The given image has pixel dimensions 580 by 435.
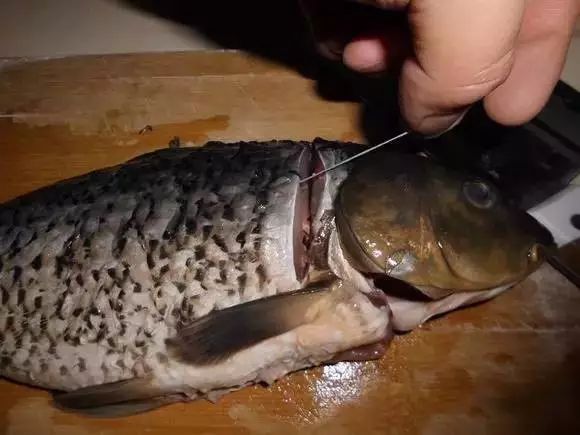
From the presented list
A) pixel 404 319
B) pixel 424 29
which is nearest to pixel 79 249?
pixel 404 319

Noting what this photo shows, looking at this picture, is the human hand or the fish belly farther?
the fish belly

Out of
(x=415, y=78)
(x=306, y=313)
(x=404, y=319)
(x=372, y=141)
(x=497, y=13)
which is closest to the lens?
(x=497, y=13)

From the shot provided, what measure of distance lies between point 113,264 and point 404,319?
0.47 meters

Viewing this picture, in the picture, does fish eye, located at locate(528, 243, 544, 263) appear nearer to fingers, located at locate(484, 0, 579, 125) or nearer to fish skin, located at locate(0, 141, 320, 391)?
fingers, located at locate(484, 0, 579, 125)

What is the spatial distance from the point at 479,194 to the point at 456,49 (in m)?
0.39

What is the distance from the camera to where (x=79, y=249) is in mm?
1213

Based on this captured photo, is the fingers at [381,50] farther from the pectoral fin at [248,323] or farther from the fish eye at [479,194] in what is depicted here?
the pectoral fin at [248,323]

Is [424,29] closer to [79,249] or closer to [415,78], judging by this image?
[415,78]

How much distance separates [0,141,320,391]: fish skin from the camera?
1.17 m

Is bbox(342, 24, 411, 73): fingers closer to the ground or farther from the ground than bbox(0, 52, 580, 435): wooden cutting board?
farther from the ground

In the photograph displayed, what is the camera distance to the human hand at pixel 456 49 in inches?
32.8

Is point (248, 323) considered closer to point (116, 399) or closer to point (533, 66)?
point (116, 399)

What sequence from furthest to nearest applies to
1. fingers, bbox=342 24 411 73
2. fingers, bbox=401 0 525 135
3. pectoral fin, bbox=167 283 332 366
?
fingers, bbox=342 24 411 73 < pectoral fin, bbox=167 283 332 366 < fingers, bbox=401 0 525 135

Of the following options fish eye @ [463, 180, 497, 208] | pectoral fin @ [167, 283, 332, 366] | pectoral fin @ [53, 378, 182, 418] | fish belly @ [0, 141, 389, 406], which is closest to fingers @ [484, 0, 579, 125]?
fish eye @ [463, 180, 497, 208]
